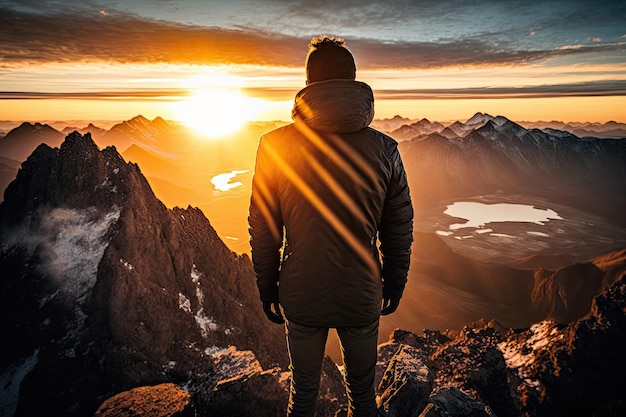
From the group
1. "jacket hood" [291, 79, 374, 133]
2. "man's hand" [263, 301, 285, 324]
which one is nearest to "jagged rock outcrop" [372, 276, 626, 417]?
"man's hand" [263, 301, 285, 324]

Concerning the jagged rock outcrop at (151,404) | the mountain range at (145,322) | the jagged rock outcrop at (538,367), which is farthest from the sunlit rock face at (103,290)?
the jagged rock outcrop at (538,367)

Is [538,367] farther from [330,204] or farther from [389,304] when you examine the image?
[330,204]

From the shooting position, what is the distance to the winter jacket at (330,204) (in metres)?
2.80

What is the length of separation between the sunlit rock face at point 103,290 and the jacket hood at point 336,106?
2277 cm

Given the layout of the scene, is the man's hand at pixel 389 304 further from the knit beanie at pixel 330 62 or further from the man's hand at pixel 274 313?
the knit beanie at pixel 330 62

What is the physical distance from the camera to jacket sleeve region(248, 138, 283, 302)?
10.1 ft

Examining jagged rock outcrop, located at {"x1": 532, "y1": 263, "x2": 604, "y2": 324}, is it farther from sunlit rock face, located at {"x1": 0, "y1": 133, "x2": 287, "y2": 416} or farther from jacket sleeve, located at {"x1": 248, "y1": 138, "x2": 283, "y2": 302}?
jacket sleeve, located at {"x1": 248, "y1": 138, "x2": 283, "y2": 302}

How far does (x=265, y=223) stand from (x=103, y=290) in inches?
1170

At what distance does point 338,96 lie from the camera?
2.71m

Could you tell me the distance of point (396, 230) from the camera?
10.5 ft

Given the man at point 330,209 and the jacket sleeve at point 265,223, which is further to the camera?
the jacket sleeve at point 265,223

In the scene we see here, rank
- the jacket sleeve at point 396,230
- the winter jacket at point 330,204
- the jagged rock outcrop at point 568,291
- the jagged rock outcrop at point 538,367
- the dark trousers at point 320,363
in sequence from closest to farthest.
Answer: the winter jacket at point 330,204, the jacket sleeve at point 396,230, the dark trousers at point 320,363, the jagged rock outcrop at point 538,367, the jagged rock outcrop at point 568,291

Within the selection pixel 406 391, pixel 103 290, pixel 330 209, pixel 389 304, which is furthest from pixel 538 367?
pixel 103 290

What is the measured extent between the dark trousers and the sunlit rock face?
20.7m
